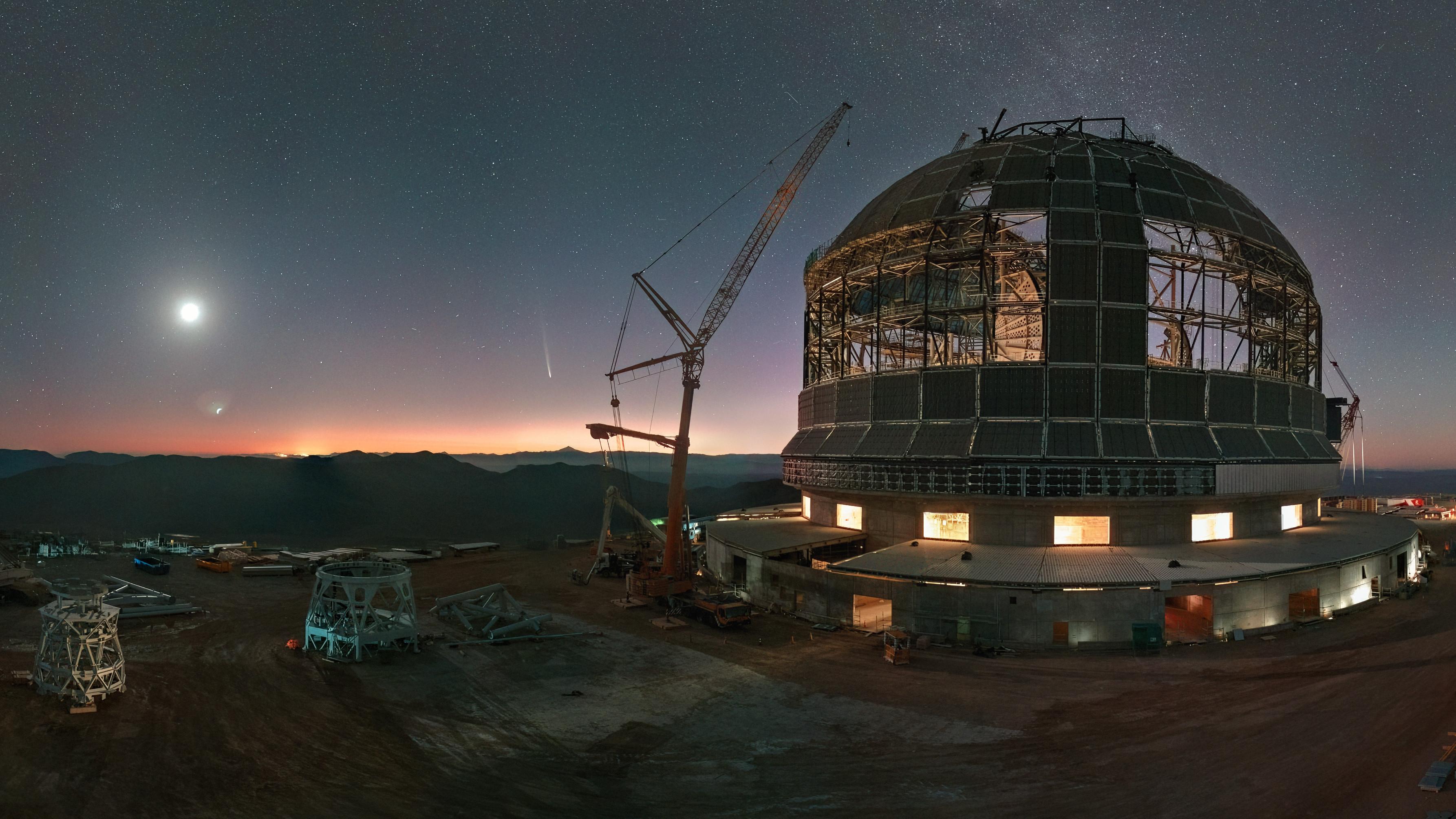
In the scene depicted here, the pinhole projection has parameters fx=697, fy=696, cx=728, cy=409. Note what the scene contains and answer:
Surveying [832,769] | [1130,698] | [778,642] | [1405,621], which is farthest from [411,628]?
[1405,621]

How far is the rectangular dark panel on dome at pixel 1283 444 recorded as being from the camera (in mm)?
49219

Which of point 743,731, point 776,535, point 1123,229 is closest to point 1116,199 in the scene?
point 1123,229

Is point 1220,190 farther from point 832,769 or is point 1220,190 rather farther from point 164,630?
point 164,630

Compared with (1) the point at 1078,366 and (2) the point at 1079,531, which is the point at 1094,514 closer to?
(2) the point at 1079,531

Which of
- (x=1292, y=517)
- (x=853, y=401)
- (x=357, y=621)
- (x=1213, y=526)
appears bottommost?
(x=357, y=621)

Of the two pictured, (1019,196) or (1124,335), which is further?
(1019,196)

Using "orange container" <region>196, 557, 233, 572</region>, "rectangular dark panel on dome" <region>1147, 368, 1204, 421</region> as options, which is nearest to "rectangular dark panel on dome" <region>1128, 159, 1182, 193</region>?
"rectangular dark panel on dome" <region>1147, 368, 1204, 421</region>

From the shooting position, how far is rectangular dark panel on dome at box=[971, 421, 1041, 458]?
146ft

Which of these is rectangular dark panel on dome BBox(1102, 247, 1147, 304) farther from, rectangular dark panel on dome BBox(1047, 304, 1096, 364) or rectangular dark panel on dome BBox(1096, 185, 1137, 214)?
rectangular dark panel on dome BBox(1096, 185, 1137, 214)

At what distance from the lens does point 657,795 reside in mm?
19812

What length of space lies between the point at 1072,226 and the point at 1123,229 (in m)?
3.42

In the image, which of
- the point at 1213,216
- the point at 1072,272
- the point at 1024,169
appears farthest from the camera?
the point at 1024,169

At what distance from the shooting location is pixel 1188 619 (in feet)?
133

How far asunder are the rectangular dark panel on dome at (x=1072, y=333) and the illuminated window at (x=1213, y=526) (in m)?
12.7
